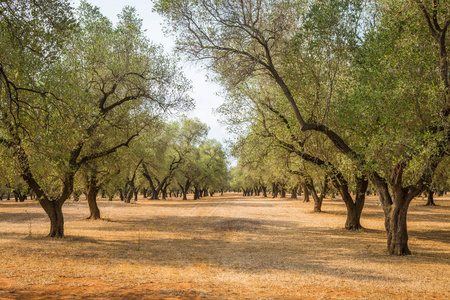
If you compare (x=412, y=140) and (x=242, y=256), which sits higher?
(x=412, y=140)

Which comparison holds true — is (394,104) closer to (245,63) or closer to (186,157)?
(245,63)

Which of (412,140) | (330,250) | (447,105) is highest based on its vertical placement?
(447,105)

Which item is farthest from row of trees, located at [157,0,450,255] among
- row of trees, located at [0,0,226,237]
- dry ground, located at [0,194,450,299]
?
row of trees, located at [0,0,226,237]

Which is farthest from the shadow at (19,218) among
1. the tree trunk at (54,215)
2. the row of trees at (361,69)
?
the row of trees at (361,69)

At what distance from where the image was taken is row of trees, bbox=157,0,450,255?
12289mm

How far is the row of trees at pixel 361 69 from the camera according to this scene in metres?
12.3

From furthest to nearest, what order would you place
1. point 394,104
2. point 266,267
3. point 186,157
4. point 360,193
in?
point 186,157, point 360,193, point 394,104, point 266,267

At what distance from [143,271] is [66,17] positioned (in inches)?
319

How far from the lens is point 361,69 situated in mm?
15688

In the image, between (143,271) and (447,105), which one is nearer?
(143,271)

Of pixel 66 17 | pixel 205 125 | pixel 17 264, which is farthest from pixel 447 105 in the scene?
pixel 205 125

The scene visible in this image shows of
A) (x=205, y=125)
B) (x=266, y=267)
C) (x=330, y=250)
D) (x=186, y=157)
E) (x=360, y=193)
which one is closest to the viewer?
(x=266, y=267)

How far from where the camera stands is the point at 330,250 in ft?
50.6

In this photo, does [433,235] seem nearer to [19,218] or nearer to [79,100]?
[79,100]
